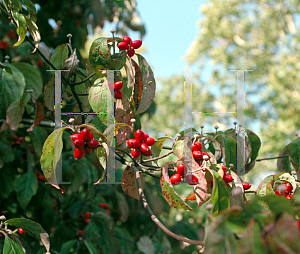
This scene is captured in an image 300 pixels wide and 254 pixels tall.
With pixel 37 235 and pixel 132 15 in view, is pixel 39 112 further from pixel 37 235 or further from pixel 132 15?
pixel 132 15

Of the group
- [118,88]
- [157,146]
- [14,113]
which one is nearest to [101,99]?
[118,88]

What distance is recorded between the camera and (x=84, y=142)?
1.10 meters

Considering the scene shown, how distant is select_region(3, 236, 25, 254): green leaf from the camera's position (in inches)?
41.7

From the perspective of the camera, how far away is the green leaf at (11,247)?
3.47 feet

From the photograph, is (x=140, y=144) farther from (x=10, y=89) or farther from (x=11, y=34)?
(x=11, y=34)

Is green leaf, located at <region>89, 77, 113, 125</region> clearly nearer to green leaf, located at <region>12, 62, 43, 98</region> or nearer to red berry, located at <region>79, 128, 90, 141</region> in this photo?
red berry, located at <region>79, 128, 90, 141</region>

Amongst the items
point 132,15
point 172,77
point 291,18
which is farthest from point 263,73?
point 132,15

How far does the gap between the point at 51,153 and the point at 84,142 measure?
11cm

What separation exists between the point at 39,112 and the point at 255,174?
12396 millimetres

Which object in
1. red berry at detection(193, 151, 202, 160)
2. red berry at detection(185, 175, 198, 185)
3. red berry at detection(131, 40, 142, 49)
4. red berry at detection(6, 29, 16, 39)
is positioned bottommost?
red berry at detection(185, 175, 198, 185)

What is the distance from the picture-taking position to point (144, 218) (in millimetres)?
2883

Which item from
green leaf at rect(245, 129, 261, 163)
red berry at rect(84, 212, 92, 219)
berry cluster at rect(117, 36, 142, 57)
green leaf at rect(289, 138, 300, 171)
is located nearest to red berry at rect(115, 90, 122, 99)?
berry cluster at rect(117, 36, 142, 57)

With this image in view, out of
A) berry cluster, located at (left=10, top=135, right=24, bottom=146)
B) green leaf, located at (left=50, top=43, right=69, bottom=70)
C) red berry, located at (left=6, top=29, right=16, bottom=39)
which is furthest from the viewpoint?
red berry, located at (left=6, top=29, right=16, bottom=39)

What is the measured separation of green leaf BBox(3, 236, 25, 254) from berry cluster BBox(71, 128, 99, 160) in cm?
34
